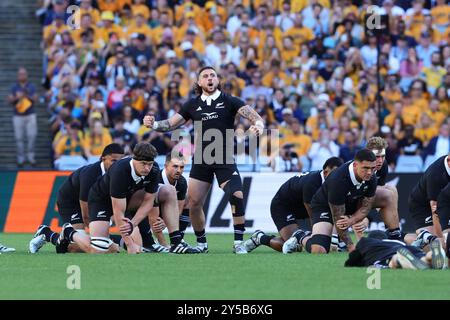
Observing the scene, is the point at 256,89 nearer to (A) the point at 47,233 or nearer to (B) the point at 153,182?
(A) the point at 47,233

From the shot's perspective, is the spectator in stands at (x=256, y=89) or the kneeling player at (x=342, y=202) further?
the spectator in stands at (x=256, y=89)

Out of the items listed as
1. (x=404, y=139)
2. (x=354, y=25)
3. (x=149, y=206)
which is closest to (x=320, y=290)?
(x=149, y=206)

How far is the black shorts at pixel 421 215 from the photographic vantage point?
16594mm

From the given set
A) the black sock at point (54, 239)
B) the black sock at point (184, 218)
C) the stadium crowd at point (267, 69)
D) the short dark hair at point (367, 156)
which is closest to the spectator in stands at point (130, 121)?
the stadium crowd at point (267, 69)

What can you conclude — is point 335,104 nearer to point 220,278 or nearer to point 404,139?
point 404,139

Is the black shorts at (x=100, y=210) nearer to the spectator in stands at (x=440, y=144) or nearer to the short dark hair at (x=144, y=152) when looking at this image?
the short dark hair at (x=144, y=152)

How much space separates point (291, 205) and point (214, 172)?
123 centimetres

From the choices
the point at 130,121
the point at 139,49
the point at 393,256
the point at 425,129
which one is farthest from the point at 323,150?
the point at 393,256

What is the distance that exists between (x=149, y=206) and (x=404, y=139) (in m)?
10.2

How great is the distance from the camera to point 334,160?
16.5m

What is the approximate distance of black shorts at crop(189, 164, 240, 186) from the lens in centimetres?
1680

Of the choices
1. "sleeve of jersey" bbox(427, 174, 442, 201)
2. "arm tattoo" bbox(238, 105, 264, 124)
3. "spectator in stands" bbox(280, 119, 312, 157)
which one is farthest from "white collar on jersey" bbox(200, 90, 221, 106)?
"spectator in stands" bbox(280, 119, 312, 157)

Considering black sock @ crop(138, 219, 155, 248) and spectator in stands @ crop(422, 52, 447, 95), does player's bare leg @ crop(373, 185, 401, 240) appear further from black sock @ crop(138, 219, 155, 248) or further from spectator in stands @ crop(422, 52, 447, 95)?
spectator in stands @ crop(422, 52, 447, 95)

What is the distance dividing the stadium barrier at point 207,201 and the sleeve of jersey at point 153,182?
6614 mm
